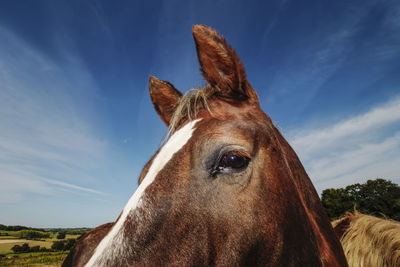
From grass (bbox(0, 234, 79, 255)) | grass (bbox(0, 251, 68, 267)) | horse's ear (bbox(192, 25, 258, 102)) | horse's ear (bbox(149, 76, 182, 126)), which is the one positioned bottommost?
grass (bbox(0, 251, 68, 267))

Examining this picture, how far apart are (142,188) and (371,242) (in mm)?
3490

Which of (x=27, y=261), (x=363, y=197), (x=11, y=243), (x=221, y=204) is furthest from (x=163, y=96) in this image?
(x=11, y=243)

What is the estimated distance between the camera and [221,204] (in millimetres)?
1479

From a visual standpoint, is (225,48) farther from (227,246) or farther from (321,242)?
(321,242)

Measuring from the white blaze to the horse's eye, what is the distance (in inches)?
13.5

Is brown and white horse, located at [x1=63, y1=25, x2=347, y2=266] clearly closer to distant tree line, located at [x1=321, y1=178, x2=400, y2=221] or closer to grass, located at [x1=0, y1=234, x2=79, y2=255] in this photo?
distant tree line, located at [x1=321, y1=178, x2=400, y2=221]

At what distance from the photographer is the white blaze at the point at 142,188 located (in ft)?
4.02

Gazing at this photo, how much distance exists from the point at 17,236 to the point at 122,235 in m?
116

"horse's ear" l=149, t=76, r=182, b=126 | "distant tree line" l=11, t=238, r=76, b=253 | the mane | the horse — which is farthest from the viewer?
"distant tree line" l=11, t=238, r=76, b=253

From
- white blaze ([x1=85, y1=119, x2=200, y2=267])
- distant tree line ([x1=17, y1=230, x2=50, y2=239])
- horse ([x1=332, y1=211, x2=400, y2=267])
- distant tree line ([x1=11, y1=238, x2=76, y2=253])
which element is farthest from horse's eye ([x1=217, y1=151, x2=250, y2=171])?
distant tree line ([x1=17, y1=230, x2=50, y2=239])

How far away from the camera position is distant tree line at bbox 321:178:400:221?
21.7 meters

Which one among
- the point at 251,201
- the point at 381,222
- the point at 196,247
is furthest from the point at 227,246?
the point at 381,222

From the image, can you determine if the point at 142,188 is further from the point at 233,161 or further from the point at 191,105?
the point at 191,105

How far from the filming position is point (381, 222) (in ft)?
10.3
